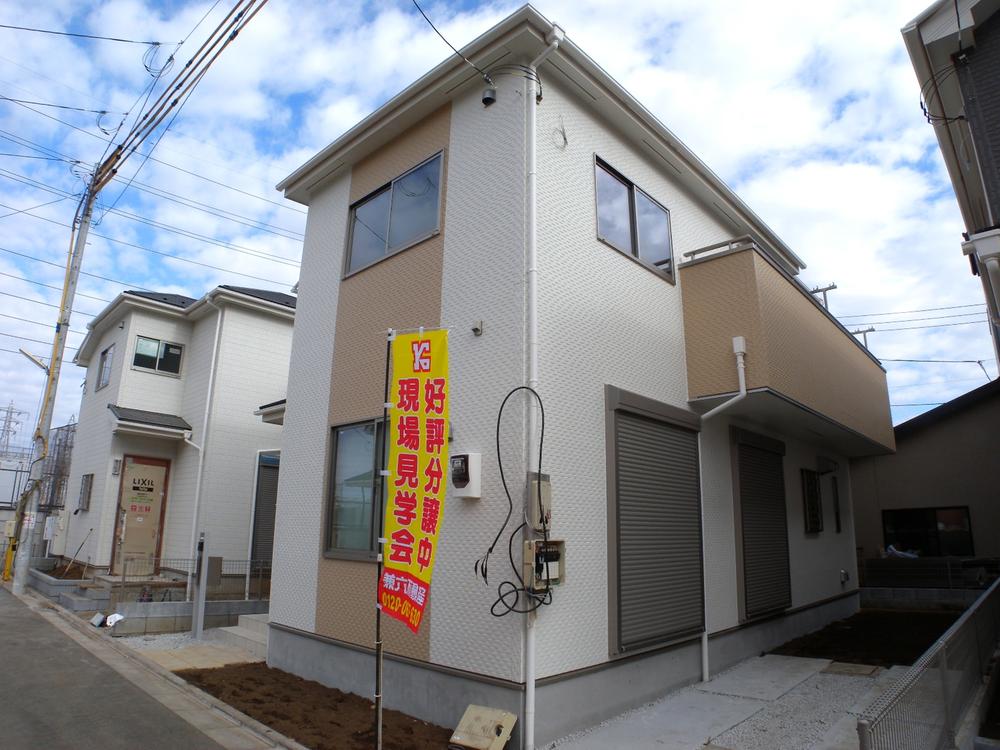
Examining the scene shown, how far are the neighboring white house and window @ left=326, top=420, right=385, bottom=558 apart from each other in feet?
25.0

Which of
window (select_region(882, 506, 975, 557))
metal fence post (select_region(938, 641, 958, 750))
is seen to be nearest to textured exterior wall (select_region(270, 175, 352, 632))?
metal fence post (select_region(938, 641, 958, 750))

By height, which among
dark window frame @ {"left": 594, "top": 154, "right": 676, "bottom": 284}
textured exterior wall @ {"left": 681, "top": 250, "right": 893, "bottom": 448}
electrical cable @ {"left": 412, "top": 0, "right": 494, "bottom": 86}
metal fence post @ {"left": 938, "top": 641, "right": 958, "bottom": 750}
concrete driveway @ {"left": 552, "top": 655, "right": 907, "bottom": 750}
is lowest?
concrete driveway @ {"left": 552, "top": 655, "right": 907, "bottom": 750}

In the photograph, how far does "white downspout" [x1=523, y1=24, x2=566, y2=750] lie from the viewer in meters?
4.98

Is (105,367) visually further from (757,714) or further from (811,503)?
(757,714)

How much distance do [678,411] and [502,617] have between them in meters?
3.33

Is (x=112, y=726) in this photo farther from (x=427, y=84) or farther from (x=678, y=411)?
(x=427, y=84)

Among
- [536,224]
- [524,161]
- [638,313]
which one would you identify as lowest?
[638,313]

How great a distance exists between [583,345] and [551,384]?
2.28ft

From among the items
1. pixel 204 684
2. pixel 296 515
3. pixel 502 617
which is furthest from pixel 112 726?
pixel 502 617

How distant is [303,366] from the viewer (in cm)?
852

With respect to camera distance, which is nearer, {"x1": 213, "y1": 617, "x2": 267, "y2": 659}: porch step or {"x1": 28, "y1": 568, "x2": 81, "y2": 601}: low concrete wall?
{"x1": 213, "y1": 617, "x2": 267, "y2": 659}: porch step

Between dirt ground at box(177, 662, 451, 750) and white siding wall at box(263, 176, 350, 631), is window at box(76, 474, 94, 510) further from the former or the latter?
dirt ground at box(177, 662, 451, 750)

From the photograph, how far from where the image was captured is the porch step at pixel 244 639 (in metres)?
8.68

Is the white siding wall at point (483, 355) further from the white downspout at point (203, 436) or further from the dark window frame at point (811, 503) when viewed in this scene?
the white downspout at point (203, 436)
